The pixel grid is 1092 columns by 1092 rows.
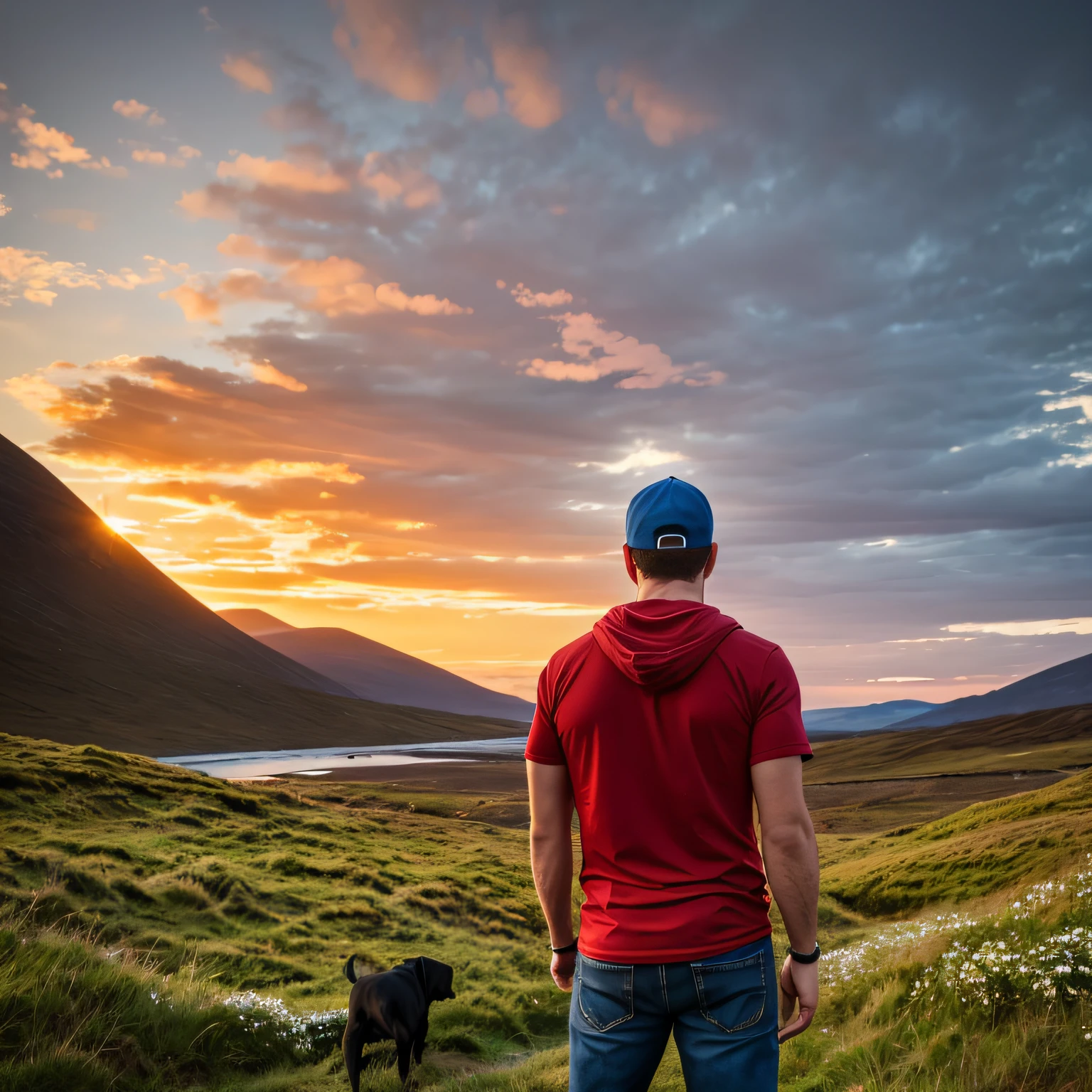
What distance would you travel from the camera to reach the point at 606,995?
278cm

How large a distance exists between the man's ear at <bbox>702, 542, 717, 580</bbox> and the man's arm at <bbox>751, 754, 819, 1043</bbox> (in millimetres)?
863

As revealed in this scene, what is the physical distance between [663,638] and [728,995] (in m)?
1.29

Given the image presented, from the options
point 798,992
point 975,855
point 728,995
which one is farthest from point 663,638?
point 975,855

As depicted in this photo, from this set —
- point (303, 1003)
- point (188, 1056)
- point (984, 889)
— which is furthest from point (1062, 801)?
point (188, 1056)

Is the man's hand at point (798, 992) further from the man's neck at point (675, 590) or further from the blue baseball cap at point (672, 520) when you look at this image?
the blue baseball cap at point (672, 520)

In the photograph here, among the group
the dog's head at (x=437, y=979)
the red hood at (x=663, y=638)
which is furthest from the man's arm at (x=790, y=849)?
the dog's head at (x=437, y=979)

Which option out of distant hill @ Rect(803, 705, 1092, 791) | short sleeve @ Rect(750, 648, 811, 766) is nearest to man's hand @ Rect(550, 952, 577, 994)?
short sleeve @ Rect(750, 648, 811, 766)

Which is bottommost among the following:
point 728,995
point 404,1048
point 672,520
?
point 404,1048

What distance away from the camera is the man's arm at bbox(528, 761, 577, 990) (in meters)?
3.18

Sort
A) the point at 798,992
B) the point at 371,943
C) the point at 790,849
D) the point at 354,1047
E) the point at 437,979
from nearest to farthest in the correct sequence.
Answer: the point at 790,849 → the point at 798,992 → the point at 354,1047 → the point at 437,979 → the point at 371,943

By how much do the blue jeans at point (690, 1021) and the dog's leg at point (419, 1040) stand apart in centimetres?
692

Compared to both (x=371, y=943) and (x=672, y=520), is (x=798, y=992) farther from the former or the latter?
(x=371, y=943)

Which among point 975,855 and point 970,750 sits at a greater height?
point 975,855

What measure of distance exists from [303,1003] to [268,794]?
930 inches
